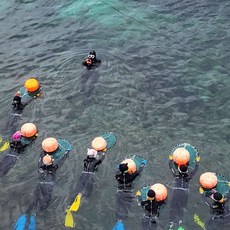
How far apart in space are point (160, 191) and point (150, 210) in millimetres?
1038

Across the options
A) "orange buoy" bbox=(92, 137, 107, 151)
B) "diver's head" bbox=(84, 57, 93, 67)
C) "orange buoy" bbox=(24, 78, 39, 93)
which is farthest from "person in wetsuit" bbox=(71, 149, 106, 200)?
"diver's head" bbox=(84, 57, 93, 67)

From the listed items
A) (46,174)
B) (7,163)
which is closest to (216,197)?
(46,174)

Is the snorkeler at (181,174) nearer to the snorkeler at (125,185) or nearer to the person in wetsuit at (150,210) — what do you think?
the person in wetsuit at (150,210)

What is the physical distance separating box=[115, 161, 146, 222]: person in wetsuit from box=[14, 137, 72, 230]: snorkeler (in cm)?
361

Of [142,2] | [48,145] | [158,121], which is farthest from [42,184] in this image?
[142,2]

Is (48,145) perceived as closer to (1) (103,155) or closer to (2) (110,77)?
(1) (103,155)

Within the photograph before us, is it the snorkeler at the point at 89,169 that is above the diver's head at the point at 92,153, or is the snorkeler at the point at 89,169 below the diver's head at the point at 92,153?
below

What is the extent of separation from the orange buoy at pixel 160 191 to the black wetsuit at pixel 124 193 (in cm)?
161

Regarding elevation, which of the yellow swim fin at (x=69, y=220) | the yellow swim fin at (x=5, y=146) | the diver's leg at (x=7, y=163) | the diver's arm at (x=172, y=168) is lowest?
the diver's arm at (x=172, y=168)

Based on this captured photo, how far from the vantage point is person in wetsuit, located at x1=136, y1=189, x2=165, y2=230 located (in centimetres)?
1627

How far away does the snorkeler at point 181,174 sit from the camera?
16.8 m

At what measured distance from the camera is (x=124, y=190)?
1805 cm

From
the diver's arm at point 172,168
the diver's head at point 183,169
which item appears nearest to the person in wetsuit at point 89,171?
the diver's arm at point 172,168

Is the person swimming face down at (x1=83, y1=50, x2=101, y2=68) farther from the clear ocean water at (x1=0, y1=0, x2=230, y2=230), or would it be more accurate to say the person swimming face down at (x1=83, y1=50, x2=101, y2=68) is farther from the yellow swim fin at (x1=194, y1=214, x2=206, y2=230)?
the yellow swim fin at (x1=194, y1=214, x2=206, y2=230)
